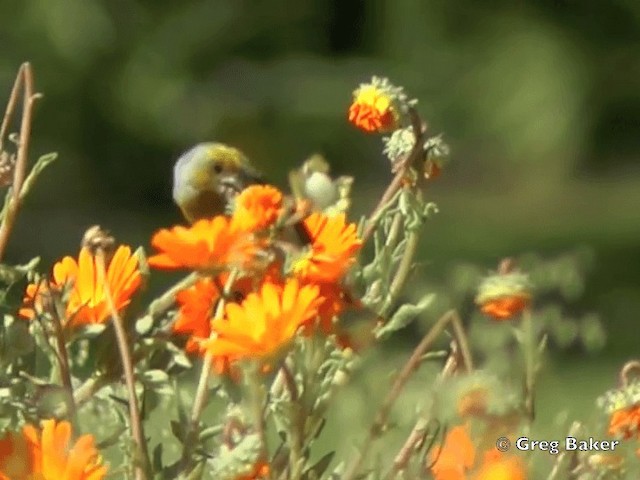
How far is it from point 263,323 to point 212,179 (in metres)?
0.34

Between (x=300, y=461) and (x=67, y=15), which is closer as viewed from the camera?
(x=300, y=461)

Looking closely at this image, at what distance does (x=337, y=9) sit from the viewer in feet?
28.7

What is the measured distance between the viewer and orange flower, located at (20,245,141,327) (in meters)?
0.96

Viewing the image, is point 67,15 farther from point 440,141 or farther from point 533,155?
point 440,141

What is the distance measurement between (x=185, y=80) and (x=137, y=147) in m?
0.47

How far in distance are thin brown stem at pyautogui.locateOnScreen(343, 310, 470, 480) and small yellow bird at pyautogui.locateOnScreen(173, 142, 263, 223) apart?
26 centimetres

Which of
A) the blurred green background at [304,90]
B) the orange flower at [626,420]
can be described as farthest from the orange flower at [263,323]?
the blurred green background at [304,90]

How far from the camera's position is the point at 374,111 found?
1.07 m

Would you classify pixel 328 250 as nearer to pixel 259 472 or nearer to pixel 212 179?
pixel 259 472

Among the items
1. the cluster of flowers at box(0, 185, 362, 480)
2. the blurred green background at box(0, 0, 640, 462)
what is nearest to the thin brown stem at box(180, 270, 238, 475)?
the cluster of flowers at box(0, 185, 362, 480)

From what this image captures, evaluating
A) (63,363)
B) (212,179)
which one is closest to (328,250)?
(63,363)

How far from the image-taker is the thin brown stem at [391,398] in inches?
36.8

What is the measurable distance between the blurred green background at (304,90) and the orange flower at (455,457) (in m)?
6.05

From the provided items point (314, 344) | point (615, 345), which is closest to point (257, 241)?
point (314, 344)
